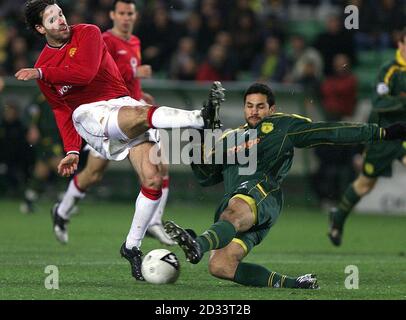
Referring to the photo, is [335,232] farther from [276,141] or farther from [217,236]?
[217,236]

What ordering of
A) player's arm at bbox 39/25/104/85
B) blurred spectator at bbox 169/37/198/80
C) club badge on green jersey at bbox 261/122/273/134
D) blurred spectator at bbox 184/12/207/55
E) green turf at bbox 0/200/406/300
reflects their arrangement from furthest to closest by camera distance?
1. blurred spectator at bbox 184/12/207/55
2. blurred spectator at bbox 169/37/198/80
3. player's arm at bbox 39/25/104/85
4. club badge on green jersey at bbox 261/122/273/134
5. green turf at bbox 0/200/406/300

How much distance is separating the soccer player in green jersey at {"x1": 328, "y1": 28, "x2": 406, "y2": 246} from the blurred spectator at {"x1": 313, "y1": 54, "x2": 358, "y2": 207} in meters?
4.57

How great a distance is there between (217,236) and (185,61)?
35.5ft

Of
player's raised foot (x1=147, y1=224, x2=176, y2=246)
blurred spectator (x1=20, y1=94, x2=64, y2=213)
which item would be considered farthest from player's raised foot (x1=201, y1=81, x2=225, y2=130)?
blurred spectator (x1=20, y1=94, x2=64, y2=213)

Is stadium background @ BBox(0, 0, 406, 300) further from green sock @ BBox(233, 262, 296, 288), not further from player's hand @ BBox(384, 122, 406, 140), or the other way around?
player's hand @ BBox(384, 122, 406, 140)

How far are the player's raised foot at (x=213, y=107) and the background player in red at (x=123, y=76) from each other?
2.84 metres

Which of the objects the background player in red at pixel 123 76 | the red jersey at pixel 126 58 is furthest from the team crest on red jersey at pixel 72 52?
the red jersey at pixel 126 58

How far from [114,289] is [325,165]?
366 inches

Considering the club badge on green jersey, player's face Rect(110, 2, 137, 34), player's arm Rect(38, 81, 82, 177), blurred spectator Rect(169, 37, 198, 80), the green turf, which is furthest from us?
blurred spectator Rect(169, 37, 198, 80)

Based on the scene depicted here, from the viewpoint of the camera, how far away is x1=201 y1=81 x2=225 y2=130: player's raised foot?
7.74m

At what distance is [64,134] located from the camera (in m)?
9.17

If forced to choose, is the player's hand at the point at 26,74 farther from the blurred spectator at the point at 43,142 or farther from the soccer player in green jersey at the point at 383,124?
the blurred spectator at the point at 43,142

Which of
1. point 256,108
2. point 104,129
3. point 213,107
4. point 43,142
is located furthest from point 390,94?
point 43,142

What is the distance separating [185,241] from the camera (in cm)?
723
